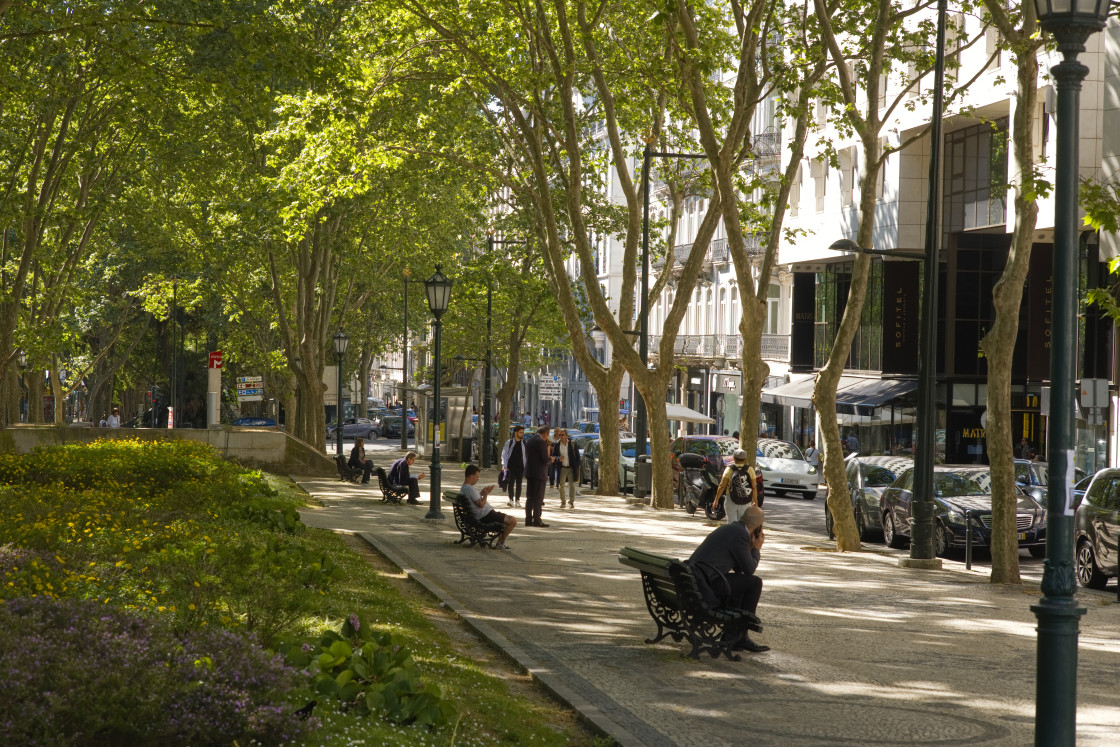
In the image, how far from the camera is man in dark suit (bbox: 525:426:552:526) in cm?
2252

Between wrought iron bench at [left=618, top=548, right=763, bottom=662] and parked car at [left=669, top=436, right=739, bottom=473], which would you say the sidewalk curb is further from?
parked car at [left=669, top=436, right=739, bottom=473]

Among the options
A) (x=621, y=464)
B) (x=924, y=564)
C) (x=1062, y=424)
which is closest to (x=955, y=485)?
(x=924, y=564)

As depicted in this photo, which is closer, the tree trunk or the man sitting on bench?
→ the tree trunk

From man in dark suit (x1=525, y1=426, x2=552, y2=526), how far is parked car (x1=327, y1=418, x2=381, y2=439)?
5591 cm

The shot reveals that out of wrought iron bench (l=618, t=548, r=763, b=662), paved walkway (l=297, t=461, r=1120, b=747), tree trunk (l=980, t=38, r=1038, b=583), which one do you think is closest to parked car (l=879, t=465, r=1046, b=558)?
tree trunk (l=980, t=38, r=1038, b=583)

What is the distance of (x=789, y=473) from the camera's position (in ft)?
125

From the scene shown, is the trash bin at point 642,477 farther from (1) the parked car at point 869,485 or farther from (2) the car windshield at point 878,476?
(2) the car windshield at point 878,476

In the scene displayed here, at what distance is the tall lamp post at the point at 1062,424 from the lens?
6898 millimetres

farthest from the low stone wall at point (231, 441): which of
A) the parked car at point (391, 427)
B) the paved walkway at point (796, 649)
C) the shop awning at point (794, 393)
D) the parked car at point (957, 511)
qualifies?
the parked car at point (391, 427)

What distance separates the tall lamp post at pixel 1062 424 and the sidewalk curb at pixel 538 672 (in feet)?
7.47

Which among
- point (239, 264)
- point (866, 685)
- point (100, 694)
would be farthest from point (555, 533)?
point (239, 264)

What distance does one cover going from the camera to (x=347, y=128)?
25.1 metres

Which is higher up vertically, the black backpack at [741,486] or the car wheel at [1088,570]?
the black backpack at [741,486]

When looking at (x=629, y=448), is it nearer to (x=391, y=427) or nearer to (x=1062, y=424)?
(x=1062, y=424)
